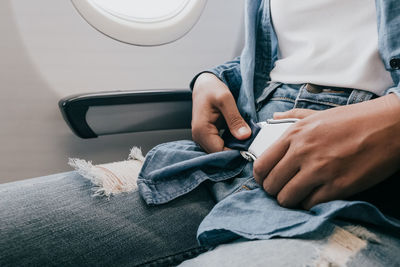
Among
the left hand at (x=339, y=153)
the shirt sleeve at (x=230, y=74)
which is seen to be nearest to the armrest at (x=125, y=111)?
the shirt sleeve at (x=230, y=74)

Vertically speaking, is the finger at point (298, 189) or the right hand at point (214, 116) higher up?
the right hand at point (214, 116)

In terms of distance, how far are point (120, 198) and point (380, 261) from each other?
1.31 ft

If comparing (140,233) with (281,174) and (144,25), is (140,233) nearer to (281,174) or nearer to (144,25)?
(281,174)

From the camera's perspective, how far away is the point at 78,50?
0.86 metres

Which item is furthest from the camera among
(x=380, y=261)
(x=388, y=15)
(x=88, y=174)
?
(x=88, y=174)

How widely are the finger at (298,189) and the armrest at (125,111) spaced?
0.47 m

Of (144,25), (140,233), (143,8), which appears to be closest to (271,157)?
(140,233)

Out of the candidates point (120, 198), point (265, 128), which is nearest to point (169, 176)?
point (120, 198)

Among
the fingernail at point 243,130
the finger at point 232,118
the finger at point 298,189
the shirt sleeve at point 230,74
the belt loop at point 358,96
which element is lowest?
the finger at point 298,189

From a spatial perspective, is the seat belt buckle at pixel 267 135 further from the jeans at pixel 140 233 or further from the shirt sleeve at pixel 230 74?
the shirt sleeve at pixel 230 74

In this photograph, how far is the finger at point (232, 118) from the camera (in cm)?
57

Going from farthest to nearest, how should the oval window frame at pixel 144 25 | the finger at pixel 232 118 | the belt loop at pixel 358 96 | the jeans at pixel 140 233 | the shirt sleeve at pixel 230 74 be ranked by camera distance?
the oval window frame at pixel 144 25 < the shirt sleeve at pixel 230 74 < the finger at pixel 232 118 < the belt loop at pixel 358 96 < the jeans at pixel 140 233

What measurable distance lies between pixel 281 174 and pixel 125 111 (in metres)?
0.50

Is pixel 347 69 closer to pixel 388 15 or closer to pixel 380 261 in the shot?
pixel 388 15
